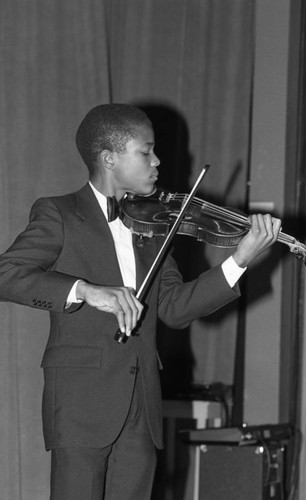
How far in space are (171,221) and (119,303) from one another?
0.48 metres

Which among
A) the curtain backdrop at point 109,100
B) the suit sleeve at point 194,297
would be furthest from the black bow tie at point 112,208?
the curtain backdrop at point 109,100

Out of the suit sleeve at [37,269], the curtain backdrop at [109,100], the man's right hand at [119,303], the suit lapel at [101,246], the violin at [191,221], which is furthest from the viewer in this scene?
the curtain backdrop at [109,100]

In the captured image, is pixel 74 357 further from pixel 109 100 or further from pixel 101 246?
pixel 109 100

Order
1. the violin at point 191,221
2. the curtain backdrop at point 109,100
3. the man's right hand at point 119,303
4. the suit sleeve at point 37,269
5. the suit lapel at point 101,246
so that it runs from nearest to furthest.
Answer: the man's right hand at point 119,303 → the suit sleeve at point 37,269 → the suit lapel at point 101,246 → the violin at point 191,221 → the curtain backdrop at point 109,100

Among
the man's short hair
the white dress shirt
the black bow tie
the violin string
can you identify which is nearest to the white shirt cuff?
the white dress shirt

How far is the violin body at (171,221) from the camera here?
2.42m

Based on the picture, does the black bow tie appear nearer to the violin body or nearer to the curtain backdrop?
the violin body

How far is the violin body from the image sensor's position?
242 cm

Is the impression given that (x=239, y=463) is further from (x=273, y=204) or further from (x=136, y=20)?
(x=136, y=20)

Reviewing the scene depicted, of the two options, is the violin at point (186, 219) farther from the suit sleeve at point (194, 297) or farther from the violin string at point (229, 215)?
the suit sleeve at point (194, 297)

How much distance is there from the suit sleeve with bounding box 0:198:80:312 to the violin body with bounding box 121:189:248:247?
22 centimetres

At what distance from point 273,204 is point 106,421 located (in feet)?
8.27

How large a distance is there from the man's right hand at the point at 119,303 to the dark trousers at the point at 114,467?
28cm

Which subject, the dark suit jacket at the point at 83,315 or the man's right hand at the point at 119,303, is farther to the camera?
the dark suit jacket at the point at 83,315
